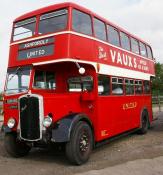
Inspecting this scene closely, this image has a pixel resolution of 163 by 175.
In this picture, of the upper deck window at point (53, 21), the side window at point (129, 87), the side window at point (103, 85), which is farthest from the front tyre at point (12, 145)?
the side window at point (129, 87)

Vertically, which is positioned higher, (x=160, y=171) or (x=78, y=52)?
(x=78, y=52)

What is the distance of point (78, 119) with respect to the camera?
8555 millimetres

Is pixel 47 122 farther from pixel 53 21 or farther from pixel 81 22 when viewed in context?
pixel 81 22

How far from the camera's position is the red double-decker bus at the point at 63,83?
8.44 meters

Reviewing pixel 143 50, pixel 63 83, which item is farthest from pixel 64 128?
pixel 143 50

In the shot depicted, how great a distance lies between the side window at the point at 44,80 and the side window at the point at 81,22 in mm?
1523

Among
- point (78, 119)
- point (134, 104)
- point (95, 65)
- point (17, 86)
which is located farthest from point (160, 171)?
point (134, 104)

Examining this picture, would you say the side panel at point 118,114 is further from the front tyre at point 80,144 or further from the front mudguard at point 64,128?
the front mudguard at point 64,128

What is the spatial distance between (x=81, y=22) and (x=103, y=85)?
76.3 inches

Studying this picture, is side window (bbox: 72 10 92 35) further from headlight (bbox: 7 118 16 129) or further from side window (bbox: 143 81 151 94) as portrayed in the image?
side window (bbox: 143 81 151 94)

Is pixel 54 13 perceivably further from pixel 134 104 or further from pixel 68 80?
pixel 134 104

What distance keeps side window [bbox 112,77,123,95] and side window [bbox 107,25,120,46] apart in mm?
1169

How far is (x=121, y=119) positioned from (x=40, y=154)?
2985 mm

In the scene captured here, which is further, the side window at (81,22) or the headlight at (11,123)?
the side window at (81,22)
